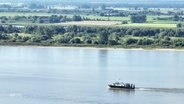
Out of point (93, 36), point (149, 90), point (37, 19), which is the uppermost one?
point (37, 19)

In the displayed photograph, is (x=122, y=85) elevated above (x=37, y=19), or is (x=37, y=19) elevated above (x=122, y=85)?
(x=37, y=19)

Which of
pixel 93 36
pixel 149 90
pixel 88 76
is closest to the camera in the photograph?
pixel 149 90

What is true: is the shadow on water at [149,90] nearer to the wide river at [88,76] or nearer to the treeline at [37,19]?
the wide river at [88,76]

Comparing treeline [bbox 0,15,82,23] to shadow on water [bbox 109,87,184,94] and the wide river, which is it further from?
shadow on water [bbox 109,87,184,94]

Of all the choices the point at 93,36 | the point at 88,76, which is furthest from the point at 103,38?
the point at 88,76

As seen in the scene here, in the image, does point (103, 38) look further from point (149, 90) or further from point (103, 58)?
point (149, 90)

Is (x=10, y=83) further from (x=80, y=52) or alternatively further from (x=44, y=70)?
(x=80, y=52)

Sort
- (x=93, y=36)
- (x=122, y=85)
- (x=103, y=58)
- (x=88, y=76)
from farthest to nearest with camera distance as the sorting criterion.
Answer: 1. (x=93, y=36)
2. (x=103, y=58)
3. (x=88, y=76)
4. (x=122, y=85)

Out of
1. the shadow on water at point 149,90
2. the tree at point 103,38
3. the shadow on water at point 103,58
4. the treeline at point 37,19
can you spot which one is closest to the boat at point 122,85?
Result: the shadow on water at point 149,90
